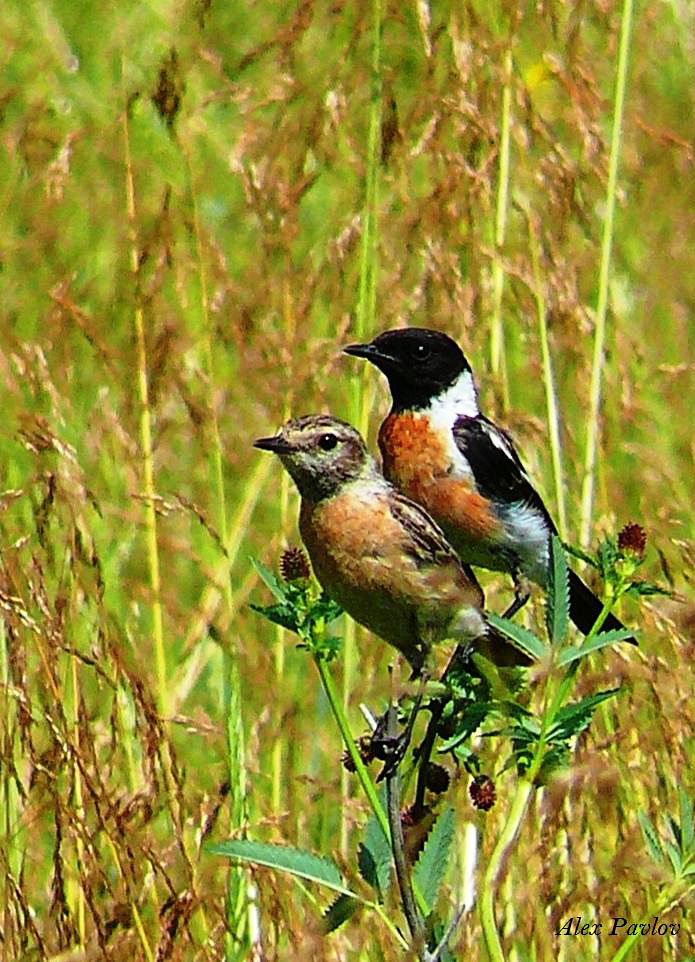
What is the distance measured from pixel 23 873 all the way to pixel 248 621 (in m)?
0.90

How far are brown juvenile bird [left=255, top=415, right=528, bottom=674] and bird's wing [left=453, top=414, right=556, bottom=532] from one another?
0.78 metres

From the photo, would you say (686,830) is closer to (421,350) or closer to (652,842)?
(652,842)

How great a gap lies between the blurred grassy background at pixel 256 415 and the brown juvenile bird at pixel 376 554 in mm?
228

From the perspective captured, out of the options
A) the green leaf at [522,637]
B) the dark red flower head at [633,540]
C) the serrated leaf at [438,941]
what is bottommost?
the serrated leaf at [438,941]

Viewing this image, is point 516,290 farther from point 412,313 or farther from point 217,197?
point 217,197

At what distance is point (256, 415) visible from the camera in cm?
405

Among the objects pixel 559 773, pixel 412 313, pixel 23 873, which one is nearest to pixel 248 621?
pixel 412 313

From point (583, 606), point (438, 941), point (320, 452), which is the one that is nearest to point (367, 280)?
point (583, 606)

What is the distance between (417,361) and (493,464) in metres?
0.23

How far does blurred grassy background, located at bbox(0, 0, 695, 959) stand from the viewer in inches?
110

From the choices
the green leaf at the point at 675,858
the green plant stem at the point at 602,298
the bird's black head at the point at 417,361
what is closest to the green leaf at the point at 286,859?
the green leaf at the point at 675,858

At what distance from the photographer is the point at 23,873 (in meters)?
2.98

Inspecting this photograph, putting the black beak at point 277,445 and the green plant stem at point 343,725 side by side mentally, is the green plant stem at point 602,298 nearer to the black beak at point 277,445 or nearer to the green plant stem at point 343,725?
the black beak at point 277,445

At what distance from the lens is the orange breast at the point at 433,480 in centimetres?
301
